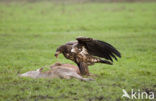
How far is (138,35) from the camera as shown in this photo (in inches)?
639

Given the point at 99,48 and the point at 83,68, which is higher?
the point at 99,48


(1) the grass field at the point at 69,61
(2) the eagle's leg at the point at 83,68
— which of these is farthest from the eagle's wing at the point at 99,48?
(1) the grass field at the point at 69,61

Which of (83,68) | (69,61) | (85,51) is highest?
(85,51)

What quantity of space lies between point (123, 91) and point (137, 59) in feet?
13.0

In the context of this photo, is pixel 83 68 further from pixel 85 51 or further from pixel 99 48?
pixel 99 48

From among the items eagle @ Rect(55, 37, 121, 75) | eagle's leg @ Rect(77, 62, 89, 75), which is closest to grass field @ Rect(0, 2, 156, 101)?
eagle's leg @ Rect(77, 62, 89, 75)

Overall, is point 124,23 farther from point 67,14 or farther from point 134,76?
point 134,76

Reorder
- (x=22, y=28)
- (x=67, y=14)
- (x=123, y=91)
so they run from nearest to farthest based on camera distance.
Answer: (x=123, y=91)
(x=22, y=28)
(x=67, y=14)

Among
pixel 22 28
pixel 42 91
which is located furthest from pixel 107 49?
pixel 22 28

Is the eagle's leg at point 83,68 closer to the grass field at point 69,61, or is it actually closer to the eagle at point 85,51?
the eagle at point 85,51

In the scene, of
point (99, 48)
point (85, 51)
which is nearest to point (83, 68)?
point (85, 51)

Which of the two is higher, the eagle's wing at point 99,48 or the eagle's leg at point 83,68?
the eagle's wing at point 99,48

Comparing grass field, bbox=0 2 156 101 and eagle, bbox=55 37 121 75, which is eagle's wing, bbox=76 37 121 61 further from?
grass field, bbox=0 2 156 101

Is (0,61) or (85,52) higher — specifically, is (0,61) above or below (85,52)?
below
